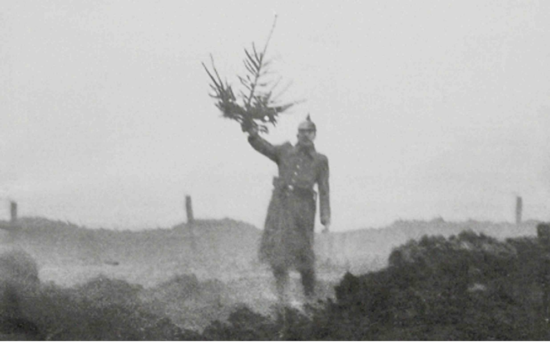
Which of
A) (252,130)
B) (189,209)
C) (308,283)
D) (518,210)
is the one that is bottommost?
(308,283)

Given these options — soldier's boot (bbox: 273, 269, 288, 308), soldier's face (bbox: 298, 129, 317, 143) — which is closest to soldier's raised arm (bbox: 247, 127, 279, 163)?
soldier's face (bbox: 298, 129, 317, 143)

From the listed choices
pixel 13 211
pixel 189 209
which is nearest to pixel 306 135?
pixel 189 209

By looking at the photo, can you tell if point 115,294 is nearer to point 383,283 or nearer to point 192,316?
point 192,316

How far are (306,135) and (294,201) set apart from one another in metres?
0.65

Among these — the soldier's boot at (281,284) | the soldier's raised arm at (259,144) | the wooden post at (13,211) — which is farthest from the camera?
the wooden post at (13,211)

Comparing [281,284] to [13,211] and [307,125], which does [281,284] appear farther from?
[13,211]

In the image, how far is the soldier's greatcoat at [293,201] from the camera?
275 inches

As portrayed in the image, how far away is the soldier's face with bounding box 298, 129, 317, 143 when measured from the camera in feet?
23.0

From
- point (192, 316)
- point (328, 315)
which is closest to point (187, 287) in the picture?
point (192, 316)

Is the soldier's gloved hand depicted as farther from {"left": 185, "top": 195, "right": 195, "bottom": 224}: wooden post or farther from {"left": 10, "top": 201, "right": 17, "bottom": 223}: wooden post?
{"left": 10, "top": 201, "right": 17, "bottom": 223}: wooden post

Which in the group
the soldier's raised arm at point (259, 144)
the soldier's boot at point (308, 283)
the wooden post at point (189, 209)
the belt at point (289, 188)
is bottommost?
the soldier's boot at point (308, 283)

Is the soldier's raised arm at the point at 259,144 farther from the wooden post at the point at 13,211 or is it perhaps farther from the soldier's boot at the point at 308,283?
the wooden post at the point at 13,211

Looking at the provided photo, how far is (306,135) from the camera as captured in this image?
23.0ft

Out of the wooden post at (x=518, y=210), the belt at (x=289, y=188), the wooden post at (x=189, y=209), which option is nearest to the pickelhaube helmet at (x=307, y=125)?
the belt at (x=289, y=188)
